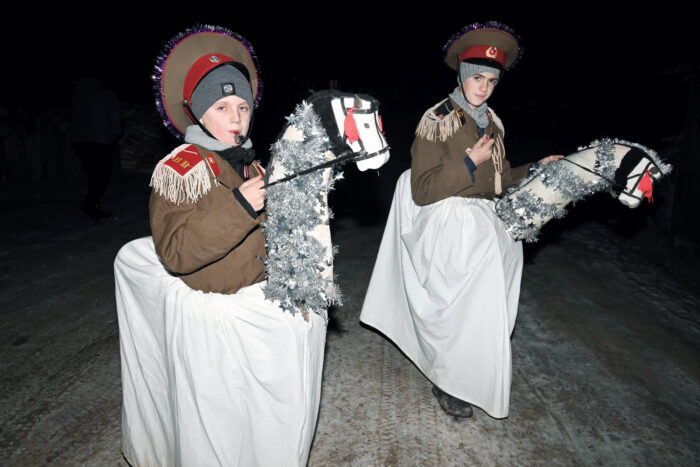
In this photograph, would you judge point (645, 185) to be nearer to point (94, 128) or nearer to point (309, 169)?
point (309, 169)

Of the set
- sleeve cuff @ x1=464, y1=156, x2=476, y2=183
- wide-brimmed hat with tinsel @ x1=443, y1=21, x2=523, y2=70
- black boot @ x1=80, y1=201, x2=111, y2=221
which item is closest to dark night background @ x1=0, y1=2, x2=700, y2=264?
black boot @ x1=80, y1=201, x2=111, y2=221

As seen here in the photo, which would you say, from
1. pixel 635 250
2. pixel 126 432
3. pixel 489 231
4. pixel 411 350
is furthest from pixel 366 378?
pixel 635 250

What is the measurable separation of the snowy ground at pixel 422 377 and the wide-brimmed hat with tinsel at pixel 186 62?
78.6 inches

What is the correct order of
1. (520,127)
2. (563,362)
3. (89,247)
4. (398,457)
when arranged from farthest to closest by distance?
(520,127), (89,247), (563,362), (398,457)

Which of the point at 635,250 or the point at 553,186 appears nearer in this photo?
the point at 553,186

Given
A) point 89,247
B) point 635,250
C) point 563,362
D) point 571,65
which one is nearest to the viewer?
point 563,362

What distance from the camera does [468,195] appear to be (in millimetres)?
2816

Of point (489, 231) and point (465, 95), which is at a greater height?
point (465, 95)

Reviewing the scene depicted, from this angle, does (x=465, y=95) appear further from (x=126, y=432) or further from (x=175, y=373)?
(x=126, y=432)

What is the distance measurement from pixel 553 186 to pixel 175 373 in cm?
221

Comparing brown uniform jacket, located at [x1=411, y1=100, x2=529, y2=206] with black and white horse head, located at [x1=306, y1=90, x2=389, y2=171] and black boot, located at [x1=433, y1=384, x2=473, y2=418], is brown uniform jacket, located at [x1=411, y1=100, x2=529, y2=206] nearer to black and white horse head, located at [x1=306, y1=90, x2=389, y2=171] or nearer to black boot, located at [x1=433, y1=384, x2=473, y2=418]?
black and white horse head, located at [x1=306, y1=90, x2=389, y2=171]

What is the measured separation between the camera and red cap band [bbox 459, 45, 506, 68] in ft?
9.03

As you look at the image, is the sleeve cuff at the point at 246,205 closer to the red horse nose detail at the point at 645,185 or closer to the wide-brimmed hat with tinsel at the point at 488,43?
the wide-brimmed hat with tinsel at the point at 488,43

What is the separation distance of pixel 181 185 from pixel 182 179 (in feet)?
0.07
